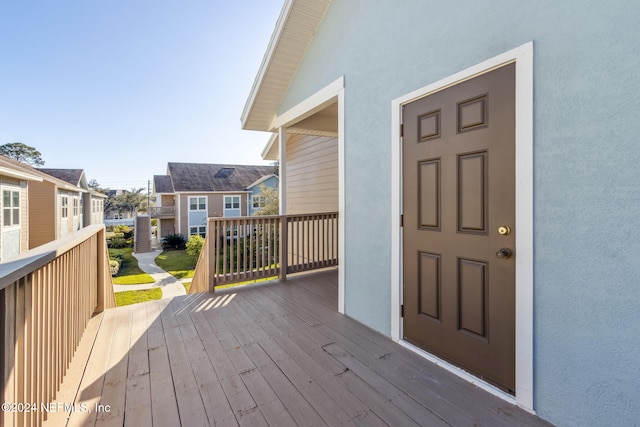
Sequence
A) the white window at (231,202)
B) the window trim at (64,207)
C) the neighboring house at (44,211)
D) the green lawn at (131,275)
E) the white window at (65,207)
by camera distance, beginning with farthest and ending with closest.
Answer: the white window at (231,202)
the white window at (65,207)
the window trim at (64,207)
the neighboring house at (44,211)
the green lawn at (131,275)

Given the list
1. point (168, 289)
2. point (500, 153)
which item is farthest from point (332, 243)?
point (168, 289)

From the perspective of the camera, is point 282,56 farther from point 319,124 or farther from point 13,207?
point 13,207

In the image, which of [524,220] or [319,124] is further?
[319,124]

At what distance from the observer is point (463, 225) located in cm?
205

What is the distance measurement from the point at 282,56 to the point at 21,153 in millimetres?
42230

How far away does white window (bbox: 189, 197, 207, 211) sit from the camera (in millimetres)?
21000

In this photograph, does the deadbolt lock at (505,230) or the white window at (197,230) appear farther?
the white window at (197,230)

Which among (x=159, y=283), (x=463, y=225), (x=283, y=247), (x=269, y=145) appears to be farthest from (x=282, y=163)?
(x=159, y=283)

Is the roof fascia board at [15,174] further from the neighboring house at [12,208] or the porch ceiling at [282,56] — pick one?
the porch ceiling at [282,56]

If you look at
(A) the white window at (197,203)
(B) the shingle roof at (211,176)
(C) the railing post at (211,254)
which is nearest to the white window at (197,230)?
(A) the white window at (197,203)

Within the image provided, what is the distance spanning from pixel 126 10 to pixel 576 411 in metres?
9.39

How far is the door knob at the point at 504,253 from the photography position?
1.77 meters

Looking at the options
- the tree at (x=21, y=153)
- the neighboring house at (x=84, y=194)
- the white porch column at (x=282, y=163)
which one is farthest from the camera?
the tree at (x=21, y=153)

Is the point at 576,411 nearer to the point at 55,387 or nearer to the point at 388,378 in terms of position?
the point at 388,378
